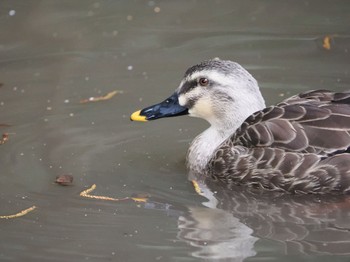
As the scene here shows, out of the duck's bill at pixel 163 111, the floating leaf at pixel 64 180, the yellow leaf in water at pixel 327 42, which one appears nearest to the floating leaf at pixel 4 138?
the floating leaf at pixel 64 180

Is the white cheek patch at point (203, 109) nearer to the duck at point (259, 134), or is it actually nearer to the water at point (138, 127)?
the duck at point (259, 134)

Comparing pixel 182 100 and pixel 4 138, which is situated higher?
pixel 182 100

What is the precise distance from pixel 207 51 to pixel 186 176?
2.91 m

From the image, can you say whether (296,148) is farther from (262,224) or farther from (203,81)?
(203,81)

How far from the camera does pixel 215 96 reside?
30.5 feet

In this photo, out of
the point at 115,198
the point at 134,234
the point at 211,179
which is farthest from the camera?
the point at 211,179

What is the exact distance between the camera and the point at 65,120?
10.2 meters

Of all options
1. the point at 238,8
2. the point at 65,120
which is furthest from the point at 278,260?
the point at 238,8

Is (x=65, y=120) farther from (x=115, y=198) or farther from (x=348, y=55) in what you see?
(x=348, y=55)

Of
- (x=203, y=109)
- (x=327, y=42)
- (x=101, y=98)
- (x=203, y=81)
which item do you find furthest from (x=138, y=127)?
(x=327, y=42)

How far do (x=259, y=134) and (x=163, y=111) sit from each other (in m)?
1.04

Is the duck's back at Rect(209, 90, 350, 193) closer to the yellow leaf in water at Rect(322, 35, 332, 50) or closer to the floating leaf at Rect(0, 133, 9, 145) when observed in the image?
the floating leaf at Rect(0, 133, 9, 145)

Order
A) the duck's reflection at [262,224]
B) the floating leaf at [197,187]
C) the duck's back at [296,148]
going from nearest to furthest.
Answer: the duck's reflection at [262,224], the duck's back at [296,148], the floating leaf at [197,187]

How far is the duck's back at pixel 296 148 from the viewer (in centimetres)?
845
